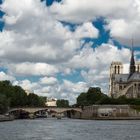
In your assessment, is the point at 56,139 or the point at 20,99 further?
the point at 20,99

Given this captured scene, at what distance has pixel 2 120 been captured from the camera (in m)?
142

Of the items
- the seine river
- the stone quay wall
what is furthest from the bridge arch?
the seine river

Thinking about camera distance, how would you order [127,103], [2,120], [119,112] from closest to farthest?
[2,120] < [119,112] < [127,103]

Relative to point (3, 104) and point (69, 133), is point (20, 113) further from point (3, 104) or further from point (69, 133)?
point (69, 133)

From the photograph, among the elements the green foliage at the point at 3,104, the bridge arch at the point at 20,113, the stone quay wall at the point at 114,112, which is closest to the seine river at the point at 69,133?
the green foliage at the point at 3,104

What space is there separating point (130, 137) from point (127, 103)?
385 feet

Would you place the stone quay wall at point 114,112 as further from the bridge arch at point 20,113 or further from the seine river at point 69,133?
the seine river at point 69,133

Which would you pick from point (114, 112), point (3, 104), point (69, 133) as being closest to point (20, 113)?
point (114, 112)

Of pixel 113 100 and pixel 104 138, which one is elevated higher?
pixel 113 100

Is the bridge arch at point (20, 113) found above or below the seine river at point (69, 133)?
above

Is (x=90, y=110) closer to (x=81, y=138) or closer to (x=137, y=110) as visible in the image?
(x=137, y=110)

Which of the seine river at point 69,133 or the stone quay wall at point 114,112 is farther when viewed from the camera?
the stone quay wall at point 114,112

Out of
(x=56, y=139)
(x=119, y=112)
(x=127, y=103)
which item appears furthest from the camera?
(x=127, y=103)

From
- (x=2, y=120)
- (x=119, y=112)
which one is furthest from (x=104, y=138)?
(x=119, y=112)
